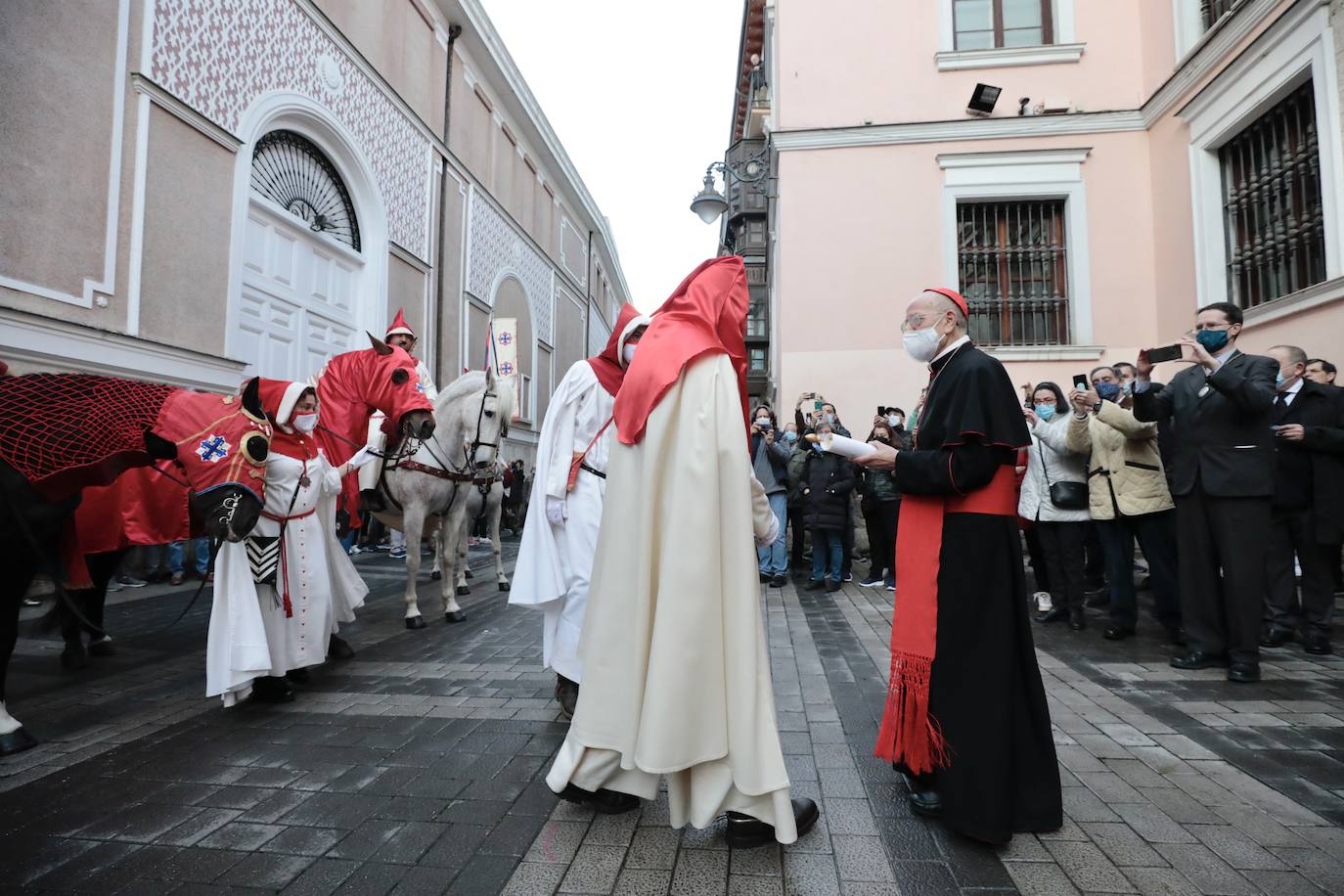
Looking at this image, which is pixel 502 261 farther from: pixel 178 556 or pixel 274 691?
pixel 274 691

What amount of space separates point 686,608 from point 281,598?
297 centimetres

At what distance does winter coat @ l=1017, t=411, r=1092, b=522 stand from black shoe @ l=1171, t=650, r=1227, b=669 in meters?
1.52

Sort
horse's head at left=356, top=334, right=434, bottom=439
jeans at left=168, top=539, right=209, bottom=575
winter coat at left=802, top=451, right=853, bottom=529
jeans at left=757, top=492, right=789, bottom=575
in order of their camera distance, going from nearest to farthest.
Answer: horse's head at left=356, top=334, right=434, bottom=439 → winter coat at left=802, top=451, right=853, bottom=529 → jeans at left=757, top=492, right=789, bottom=575 → jeans at left=168, top=539, right=209, bottom=575

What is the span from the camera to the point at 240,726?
12.4 ft

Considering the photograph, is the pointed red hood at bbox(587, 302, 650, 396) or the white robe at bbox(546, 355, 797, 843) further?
the pointed red hood at bbox(587, 302, 650, 396)

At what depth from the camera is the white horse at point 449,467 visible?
22.2 ft

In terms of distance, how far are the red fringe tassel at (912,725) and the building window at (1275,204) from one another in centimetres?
778

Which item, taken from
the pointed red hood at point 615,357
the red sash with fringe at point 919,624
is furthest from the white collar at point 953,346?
the pointed red hood at point 615,357

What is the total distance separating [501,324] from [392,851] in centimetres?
1532

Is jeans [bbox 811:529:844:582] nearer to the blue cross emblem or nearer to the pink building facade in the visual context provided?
the pink building facade

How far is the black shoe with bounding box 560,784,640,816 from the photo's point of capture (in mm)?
2668

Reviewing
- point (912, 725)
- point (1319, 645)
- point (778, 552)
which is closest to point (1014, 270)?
point (778, 552)

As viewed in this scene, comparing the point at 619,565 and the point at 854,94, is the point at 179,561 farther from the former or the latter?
the point at 854,94

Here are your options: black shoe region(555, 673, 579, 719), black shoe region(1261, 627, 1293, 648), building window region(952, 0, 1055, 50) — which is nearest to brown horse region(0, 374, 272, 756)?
black shoe region(555, 673, 579, 719)
